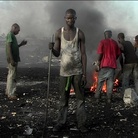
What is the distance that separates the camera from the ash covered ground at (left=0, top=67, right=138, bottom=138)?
6352 mm

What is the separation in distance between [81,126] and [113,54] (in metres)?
3.71

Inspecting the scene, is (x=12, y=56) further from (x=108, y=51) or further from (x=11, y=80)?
(x=108, y=51)

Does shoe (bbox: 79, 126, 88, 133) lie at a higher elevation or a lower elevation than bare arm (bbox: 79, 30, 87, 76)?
lower

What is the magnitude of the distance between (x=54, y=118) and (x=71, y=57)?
1.88 m

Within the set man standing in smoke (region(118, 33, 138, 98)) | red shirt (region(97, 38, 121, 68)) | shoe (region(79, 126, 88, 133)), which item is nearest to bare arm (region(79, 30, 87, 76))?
shoe (region(79, 126, 88, 133))

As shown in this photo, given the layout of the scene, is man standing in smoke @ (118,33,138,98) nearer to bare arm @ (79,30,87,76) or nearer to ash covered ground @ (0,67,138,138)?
ash covered ground @ (0,67,138,138)

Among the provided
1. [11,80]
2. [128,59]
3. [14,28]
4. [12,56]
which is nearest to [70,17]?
[12,56]

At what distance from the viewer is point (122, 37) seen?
10305mm

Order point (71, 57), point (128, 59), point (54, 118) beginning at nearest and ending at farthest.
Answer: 1. point (71, 57)
2. point (54, 118)
3. point (128, 59)

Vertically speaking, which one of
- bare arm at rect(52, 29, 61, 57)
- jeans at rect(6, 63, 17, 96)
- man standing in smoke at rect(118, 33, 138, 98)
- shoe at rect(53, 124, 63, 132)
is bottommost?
shoe at rect(53, 124, 63, 132)

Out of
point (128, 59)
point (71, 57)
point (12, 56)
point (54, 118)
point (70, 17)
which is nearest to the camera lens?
point (70, 17)

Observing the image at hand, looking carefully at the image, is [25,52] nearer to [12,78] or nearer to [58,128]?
[12,78]

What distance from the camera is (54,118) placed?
752 cm

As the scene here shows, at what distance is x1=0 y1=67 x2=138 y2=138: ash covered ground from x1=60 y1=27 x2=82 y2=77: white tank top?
111 cm
